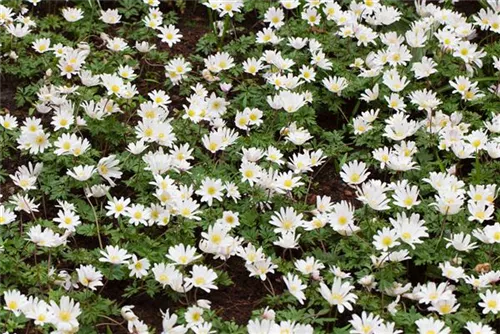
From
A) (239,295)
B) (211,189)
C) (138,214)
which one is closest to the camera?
(239,295)

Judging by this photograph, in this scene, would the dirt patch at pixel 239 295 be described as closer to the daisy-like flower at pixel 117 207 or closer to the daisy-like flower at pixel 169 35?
the daisy-like flower at pixel 117 207

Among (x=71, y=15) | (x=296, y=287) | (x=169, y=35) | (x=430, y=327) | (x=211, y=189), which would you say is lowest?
(x=430, y=327)

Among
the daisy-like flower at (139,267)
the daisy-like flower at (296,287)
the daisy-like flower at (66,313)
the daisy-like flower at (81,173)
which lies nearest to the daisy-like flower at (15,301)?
the daisy-like flower at (66,313)

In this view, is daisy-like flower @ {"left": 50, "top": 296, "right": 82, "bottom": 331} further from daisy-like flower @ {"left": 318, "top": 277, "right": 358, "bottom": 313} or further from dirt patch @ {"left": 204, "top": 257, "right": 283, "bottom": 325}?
daisy-like flower @ {"left": 318, "top": 277, "right": 358, "bottom": 313}

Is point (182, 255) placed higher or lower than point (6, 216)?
lower

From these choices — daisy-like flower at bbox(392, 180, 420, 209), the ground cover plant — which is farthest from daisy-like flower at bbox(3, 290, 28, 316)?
daisy-like flower at bbox(392, 180, 420, 209)

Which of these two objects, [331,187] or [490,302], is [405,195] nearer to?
[331,187]

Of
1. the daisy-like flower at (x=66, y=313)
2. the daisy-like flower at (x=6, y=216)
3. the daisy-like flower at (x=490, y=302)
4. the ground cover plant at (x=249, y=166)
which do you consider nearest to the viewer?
the daisy-like flower at (x=66, y=313)

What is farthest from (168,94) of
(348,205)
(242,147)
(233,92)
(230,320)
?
(230,320)

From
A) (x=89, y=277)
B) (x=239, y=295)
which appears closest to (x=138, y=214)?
(x=89, y=277)
